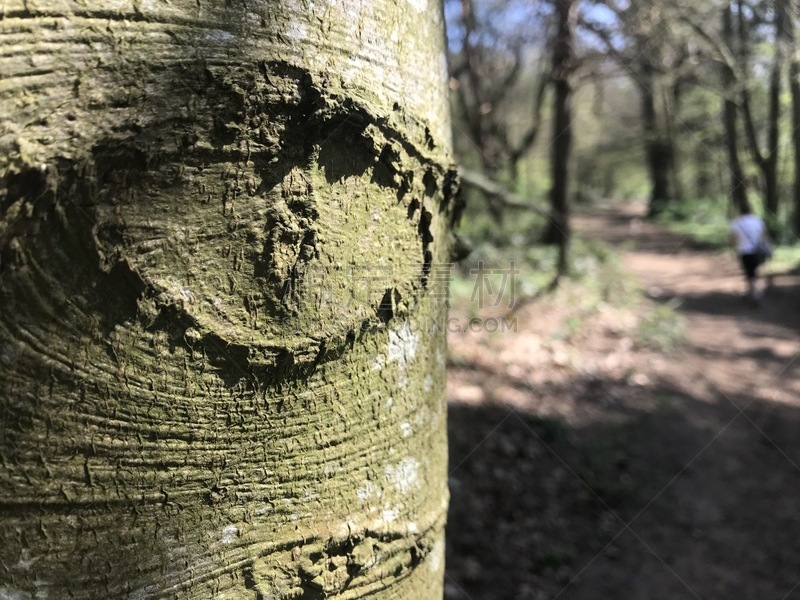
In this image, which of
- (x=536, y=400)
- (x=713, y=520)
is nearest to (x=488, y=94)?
(x=536, y=400)

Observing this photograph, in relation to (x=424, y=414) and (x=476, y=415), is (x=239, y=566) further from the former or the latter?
(x=476, y=415)

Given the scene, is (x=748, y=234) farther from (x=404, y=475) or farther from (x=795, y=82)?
(x=404, y=475)

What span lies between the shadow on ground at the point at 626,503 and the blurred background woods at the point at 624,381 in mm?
15

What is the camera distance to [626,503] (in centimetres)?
452

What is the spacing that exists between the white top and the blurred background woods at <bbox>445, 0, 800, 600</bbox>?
3.47ft

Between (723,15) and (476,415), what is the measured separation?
1019cm

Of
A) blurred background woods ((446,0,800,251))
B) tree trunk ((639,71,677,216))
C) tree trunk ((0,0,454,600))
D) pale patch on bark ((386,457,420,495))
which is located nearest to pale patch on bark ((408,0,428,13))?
tree trunk ((0,0,454,600))

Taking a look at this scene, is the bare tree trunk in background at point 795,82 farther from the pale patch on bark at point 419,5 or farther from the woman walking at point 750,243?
the pale patch on bark at point 419,5

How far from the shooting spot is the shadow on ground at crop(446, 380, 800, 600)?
3.84 m

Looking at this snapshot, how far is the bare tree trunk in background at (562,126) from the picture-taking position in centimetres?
948

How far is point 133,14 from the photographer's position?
23.9 inches

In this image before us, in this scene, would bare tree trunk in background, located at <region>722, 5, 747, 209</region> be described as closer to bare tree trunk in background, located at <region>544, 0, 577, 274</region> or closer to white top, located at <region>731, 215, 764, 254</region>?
bare tree trunk in background, located at <region>544, 0, 577, 274</region>

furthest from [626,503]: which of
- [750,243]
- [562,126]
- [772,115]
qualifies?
[772,115]

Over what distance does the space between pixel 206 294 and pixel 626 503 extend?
4.62 metres
